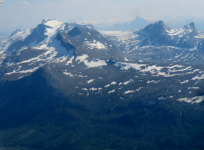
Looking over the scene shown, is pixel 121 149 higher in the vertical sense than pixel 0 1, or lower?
lower

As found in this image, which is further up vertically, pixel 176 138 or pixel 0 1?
pixel 0 1

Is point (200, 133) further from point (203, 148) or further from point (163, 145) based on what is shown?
point (163, 145)

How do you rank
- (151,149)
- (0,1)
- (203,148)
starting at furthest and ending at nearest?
(151,149) < (203,148) < (0,1)

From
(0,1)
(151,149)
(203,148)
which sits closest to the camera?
(0,1)

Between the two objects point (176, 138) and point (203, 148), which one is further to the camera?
point (176, 138)

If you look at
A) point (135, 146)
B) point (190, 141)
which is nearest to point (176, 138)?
point (190, 141)

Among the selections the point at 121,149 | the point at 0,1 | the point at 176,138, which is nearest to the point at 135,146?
the point at 121,149

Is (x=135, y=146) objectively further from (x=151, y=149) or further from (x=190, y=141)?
(x=190, y=141)

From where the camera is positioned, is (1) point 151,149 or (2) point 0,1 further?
(1) point 151,149
